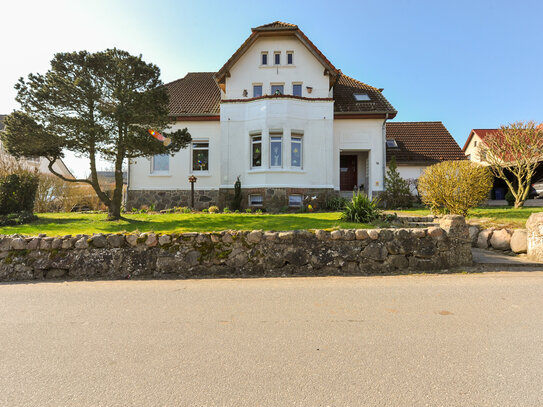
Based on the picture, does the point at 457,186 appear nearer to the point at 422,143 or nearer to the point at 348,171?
the point at 348,171

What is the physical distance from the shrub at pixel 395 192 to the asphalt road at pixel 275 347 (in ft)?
39.1

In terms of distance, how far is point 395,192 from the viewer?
16344 millimetres

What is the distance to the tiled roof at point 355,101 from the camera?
1736 cm

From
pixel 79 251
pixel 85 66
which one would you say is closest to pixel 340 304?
pixel 79 251

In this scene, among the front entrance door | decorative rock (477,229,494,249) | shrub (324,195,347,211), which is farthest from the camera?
the front entrance door

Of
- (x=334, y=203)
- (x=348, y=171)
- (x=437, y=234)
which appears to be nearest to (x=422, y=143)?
(x=348, y=171)

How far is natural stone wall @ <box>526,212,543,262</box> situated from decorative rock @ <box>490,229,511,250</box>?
33.0 inches

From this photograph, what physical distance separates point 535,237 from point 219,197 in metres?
13.0

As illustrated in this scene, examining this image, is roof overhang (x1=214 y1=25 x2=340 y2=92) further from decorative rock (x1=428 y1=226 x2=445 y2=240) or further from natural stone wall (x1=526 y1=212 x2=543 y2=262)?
decorative rock (x1=428 y1=226 x2=445 y2=240)

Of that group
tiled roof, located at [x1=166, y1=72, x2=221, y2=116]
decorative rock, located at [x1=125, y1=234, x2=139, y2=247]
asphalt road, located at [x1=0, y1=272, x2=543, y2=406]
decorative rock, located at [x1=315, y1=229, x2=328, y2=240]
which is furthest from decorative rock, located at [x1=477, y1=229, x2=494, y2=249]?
tiled roof, located at [x1=166, y1=72, x2=221, y2=116]

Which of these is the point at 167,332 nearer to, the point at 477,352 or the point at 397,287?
the point at 477,352

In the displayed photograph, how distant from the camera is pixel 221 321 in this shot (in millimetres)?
3596

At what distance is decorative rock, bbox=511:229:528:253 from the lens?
292 inches

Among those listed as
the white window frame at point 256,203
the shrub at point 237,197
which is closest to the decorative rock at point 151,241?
the shrub at point 237,197
